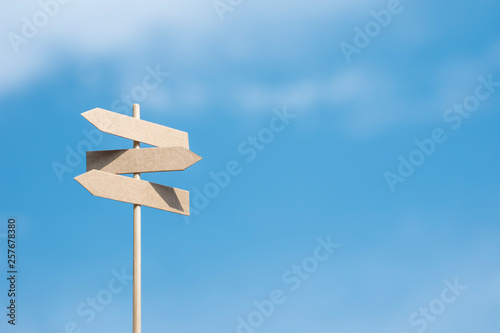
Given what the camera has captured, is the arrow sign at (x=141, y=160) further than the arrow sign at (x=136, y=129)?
Yes

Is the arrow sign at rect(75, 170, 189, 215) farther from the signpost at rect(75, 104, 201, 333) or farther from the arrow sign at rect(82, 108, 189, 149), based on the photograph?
the arrow sign at rect(82, 108, 189, 149)

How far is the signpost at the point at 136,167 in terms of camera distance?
7207 millimetres

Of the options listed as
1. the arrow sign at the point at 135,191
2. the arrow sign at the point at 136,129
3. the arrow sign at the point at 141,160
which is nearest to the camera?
the arrow sign at the point at 135,191

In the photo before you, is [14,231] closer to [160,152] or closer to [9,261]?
[9,261]

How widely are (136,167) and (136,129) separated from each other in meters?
0.41

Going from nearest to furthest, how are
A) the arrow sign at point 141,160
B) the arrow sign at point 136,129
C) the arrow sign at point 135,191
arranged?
the arrow sign at point 135,191, the arrow sign at point 136,129, the arrow sign at point 141,160

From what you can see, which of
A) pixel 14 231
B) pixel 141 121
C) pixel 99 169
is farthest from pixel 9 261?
pixel 141 121

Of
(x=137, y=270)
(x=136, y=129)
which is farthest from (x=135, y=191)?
(x=137, y=270)

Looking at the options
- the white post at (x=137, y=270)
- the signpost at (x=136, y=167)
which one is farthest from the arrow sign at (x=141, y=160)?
the white post at (x=137, y=270)

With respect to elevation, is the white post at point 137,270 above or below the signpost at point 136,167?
below

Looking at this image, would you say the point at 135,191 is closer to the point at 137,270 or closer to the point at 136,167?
the point at 136,167

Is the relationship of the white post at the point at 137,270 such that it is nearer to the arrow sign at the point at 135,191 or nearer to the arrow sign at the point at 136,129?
the arrow sign at the point at 135,191

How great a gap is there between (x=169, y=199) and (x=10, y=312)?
2399mm

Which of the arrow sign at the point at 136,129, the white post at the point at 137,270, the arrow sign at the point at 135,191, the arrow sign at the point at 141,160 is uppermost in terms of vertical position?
the arrow sign at the point at 136,129
